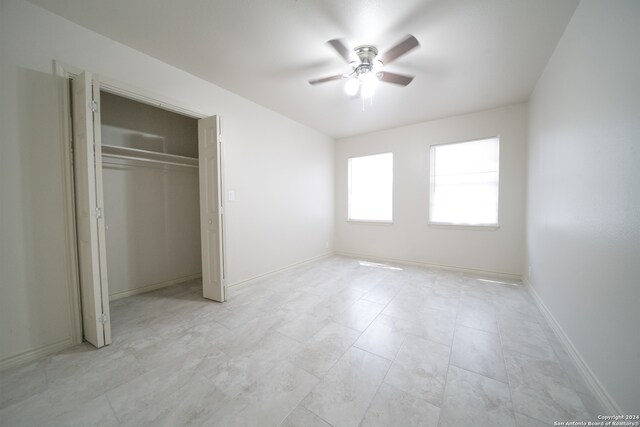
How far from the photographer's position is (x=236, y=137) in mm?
3254

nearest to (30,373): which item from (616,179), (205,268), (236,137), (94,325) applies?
(94,325)

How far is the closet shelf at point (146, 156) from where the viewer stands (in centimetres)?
286

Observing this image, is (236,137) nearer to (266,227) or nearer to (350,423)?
(266,227)

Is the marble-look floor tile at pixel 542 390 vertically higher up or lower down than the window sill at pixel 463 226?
lower down

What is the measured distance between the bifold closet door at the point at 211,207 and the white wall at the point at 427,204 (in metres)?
3.16

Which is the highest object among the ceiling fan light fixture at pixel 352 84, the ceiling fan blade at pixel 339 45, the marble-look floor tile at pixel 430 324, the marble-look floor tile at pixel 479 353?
the ceiling fan blade at pixel 339 45

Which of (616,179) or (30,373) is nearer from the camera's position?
(616,179)

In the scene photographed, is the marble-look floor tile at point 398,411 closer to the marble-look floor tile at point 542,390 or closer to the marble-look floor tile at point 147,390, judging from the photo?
the marble-look floor tile at point 542,390

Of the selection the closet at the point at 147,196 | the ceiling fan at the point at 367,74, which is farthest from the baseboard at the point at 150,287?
the ceiling fan at the point at 367,74

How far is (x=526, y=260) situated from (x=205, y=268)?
4.67m

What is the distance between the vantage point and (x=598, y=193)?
4.88ft

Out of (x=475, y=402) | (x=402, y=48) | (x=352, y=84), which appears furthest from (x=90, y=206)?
(x=475, y=402)

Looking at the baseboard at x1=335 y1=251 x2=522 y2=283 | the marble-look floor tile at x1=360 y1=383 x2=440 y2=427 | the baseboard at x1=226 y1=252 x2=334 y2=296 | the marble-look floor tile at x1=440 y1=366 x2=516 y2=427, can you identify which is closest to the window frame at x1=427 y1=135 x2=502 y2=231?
the baseboard at x1=335 y1=251 x2=522 y2=283

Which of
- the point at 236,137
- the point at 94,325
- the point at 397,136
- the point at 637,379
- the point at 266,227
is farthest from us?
the point at 397,136
